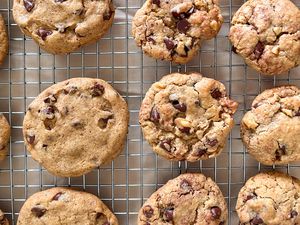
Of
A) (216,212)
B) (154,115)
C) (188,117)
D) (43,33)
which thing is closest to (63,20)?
(43,33)

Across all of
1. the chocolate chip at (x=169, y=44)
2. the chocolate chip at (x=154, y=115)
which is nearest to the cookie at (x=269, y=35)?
the chocolate chip at (x=169, y=44)

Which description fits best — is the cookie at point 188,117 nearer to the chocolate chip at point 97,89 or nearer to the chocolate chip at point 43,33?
the chocolate chip at point 97,89

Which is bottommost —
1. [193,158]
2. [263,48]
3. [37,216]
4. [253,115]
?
[37,216]

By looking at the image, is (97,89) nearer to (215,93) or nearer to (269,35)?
(215,93)

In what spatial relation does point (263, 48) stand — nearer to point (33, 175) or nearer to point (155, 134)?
point (155, 134)

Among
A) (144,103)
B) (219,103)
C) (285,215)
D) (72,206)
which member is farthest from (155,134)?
(285,215)

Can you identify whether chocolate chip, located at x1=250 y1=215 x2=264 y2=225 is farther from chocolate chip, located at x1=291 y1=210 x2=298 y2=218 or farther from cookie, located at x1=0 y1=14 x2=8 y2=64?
cookie, located at x1=0 y1=14 x2=8 y2=64
